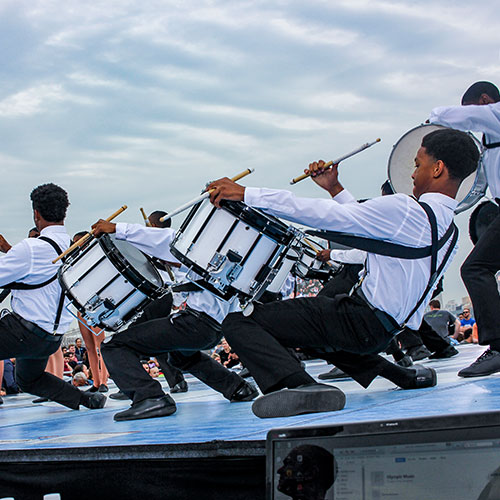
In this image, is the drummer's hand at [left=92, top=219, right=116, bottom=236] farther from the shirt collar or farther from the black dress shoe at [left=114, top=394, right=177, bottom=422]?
the shirt collar

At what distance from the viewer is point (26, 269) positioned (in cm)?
487

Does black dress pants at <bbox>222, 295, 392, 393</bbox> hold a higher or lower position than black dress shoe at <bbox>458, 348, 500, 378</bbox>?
higher

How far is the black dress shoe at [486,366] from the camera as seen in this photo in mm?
4059

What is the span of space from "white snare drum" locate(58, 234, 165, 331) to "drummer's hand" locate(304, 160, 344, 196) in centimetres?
125

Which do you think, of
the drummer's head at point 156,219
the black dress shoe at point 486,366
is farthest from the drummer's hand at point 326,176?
the drummer's head at point 156,219

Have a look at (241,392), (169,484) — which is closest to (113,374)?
(241,392)

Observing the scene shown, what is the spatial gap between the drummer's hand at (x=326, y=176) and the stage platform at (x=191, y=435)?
118 cm

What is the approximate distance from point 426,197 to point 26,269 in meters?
2.99

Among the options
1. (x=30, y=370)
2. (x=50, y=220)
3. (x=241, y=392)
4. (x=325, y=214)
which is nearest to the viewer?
(x=325, y=214)

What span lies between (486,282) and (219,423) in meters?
1.86

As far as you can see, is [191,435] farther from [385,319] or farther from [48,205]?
[48,205]

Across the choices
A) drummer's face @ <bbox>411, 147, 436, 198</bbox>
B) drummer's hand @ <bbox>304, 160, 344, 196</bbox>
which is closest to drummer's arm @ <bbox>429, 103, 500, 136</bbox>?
drummer's face @ <bbox>411, 147, 436, 198</bbox>

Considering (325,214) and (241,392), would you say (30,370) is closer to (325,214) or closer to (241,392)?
(241,392)

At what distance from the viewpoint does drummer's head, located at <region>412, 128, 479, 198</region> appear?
3295 mm
